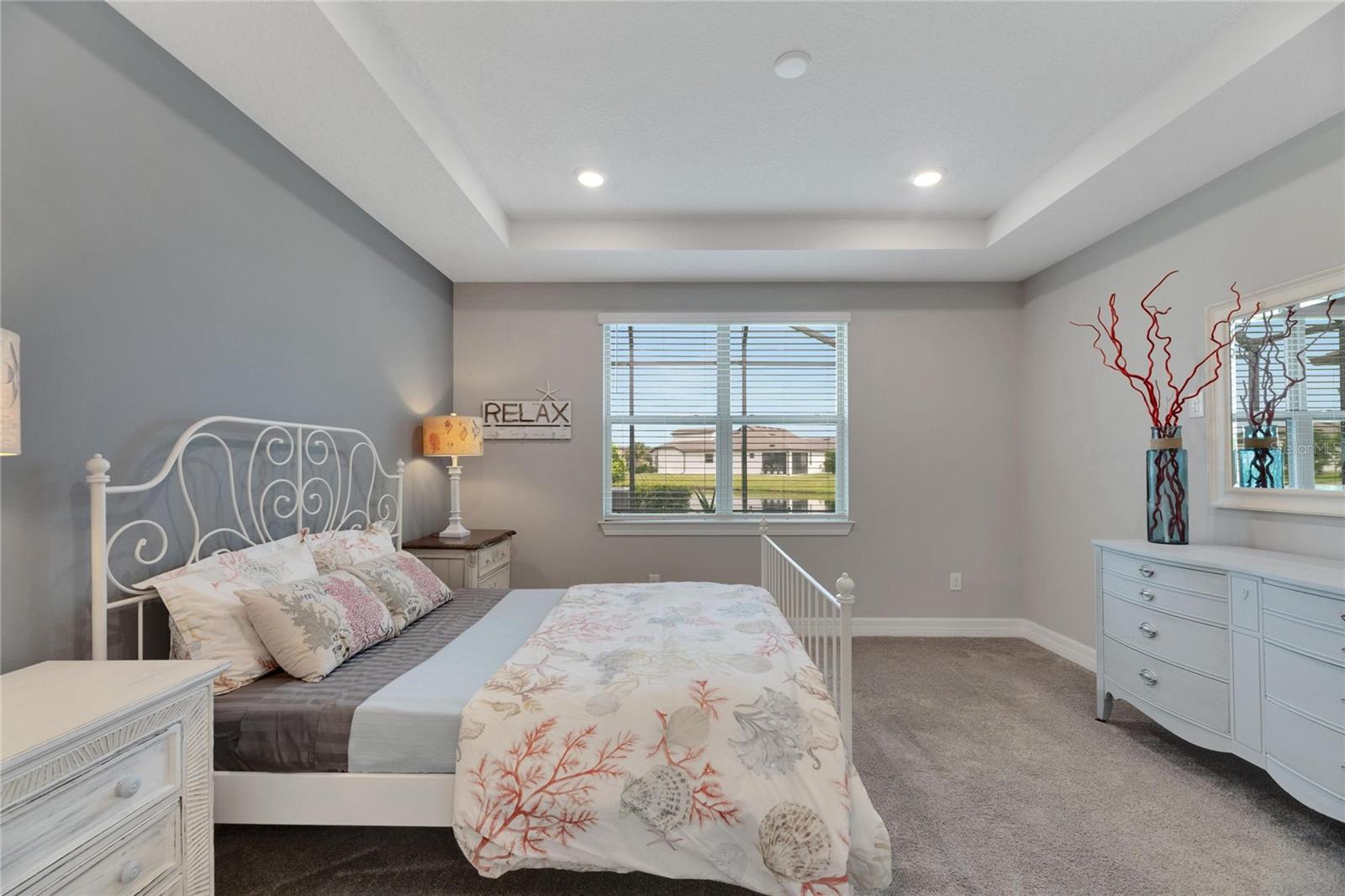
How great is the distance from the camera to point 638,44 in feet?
6.35

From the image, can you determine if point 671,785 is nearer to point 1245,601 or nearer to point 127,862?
point 127,862

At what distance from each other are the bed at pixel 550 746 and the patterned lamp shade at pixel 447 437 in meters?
1.50

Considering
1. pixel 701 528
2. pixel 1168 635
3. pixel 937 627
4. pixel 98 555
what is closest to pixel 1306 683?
pixel 1168 635

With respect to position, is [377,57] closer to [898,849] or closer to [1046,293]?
[898,849]

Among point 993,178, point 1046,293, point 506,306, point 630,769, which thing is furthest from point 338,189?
point 1046,293

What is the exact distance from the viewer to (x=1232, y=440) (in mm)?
2471

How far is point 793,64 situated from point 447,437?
8.31 ft

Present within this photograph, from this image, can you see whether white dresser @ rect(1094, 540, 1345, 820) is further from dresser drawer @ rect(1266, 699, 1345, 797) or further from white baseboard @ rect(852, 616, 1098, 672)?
white baseboard @ rect(852, 616, 1098, 672)

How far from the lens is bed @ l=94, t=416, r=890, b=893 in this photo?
1390 millimetres

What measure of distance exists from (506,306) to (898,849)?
3.63 metres

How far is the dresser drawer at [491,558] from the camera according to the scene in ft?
10.3

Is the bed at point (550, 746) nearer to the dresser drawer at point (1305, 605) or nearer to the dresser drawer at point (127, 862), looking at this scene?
the dresser drawer at point (127, 862)

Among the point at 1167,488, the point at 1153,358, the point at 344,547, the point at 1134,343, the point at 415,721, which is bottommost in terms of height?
the point at 415,721

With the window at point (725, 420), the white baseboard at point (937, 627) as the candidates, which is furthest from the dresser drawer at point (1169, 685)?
the window at point (725, 420)
